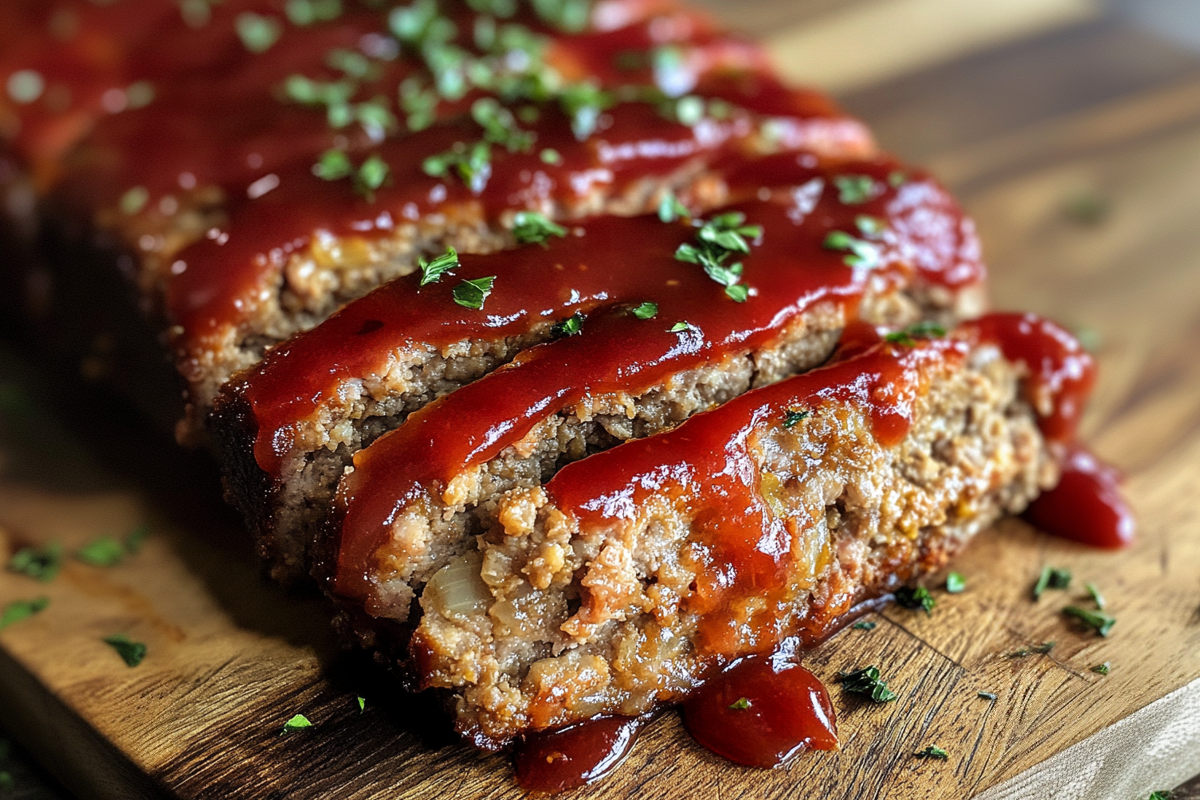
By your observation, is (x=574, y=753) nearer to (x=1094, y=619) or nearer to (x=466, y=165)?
(x=1094, y=619)

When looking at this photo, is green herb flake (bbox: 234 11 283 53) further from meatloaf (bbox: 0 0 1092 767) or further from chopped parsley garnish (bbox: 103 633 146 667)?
chopped parsley garnish (bbox: 103 633 146 667)

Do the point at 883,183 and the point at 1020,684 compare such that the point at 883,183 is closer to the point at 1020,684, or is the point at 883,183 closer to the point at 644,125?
the point at 644,125

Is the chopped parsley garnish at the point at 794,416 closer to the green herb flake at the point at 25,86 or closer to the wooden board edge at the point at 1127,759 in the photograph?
the wooden board edge at the point at 1127,759

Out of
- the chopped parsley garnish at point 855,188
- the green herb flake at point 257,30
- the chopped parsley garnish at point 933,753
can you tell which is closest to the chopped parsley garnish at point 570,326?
the chopped parsley garnish at point 855,188

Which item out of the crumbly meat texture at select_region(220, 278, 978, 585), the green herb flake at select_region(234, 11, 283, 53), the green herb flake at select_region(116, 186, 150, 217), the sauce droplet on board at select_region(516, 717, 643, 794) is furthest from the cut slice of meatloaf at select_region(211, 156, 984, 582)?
the green herb flake at select_region(234, 11, 283, 53)

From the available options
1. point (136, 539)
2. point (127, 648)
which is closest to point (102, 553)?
point (136, 539)
